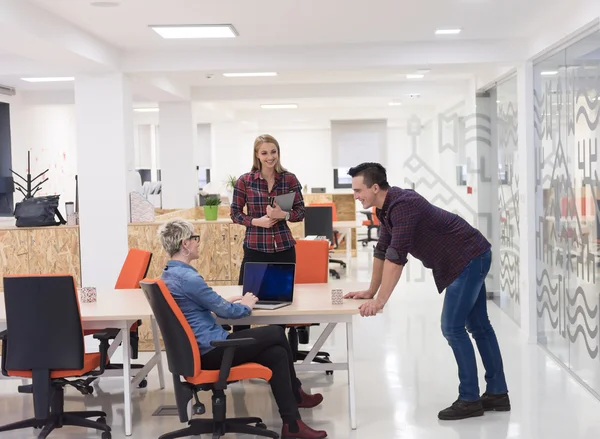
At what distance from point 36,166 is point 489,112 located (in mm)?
6304

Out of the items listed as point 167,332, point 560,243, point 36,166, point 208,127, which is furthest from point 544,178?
point 208,127

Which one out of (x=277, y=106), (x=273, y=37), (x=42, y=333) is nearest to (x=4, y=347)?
(x=42, y=333)

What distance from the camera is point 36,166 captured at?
11266 millimetres

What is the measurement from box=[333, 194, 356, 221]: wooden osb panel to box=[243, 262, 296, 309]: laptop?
1054 centimetres

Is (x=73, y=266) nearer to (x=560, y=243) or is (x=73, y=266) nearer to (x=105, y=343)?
(x=105, y=343)

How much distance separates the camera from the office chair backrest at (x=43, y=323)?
4.32 meters

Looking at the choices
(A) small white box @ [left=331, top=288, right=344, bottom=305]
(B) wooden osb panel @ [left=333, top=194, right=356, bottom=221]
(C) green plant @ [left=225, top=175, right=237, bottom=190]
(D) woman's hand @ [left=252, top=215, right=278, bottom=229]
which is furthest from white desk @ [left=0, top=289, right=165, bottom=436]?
(B) wooden osb panel @ [left=333, top=194, right=356, bottom=221]

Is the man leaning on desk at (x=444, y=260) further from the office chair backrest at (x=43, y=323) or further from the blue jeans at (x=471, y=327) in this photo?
the office chair backrest at (x=43, y=323)

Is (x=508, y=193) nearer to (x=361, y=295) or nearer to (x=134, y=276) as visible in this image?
(x=361, y=295)

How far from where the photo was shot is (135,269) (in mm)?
5668

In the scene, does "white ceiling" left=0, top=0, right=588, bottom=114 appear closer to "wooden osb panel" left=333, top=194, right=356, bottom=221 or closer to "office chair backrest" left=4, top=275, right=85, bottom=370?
"office chair backrest" left=4, top=275, right=85, bottom=370

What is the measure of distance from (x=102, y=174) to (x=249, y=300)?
11.4 ft

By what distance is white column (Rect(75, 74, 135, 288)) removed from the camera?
742 cm

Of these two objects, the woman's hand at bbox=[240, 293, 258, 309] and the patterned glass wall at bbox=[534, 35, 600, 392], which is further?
the patterned glass wall at bbox=[534, 35, 600, 392]
